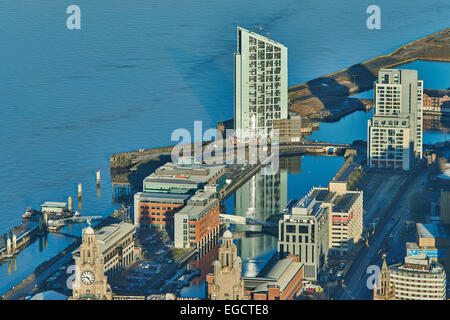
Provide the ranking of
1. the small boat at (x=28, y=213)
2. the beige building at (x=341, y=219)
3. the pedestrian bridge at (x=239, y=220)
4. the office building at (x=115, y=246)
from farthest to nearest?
the pedestrian bridge at (x=239, y=220) < the small boat at (x=28, y=213) < the beige building at (x=341, y=219) < the office building at (x=115, y=246)

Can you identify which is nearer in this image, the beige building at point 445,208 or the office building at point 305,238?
the office building at point 305,238

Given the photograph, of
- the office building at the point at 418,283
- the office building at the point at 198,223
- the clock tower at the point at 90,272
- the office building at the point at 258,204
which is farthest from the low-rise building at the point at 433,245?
the clock tower at the point at 90,272

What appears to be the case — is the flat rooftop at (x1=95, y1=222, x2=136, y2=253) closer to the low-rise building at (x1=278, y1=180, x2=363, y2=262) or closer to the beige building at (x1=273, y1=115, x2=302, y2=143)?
the low-rise building at (x1=278, y1=180, x2=363, y2=262)

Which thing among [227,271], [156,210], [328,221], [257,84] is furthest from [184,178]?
[227,271]

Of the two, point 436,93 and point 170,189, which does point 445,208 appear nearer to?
point 170,189

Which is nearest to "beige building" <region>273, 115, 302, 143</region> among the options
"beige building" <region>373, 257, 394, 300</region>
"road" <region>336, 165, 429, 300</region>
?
"road" <region>336, 165, 429, 300</region>

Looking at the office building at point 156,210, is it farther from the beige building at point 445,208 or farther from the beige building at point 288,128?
the beige building at point 288,128
